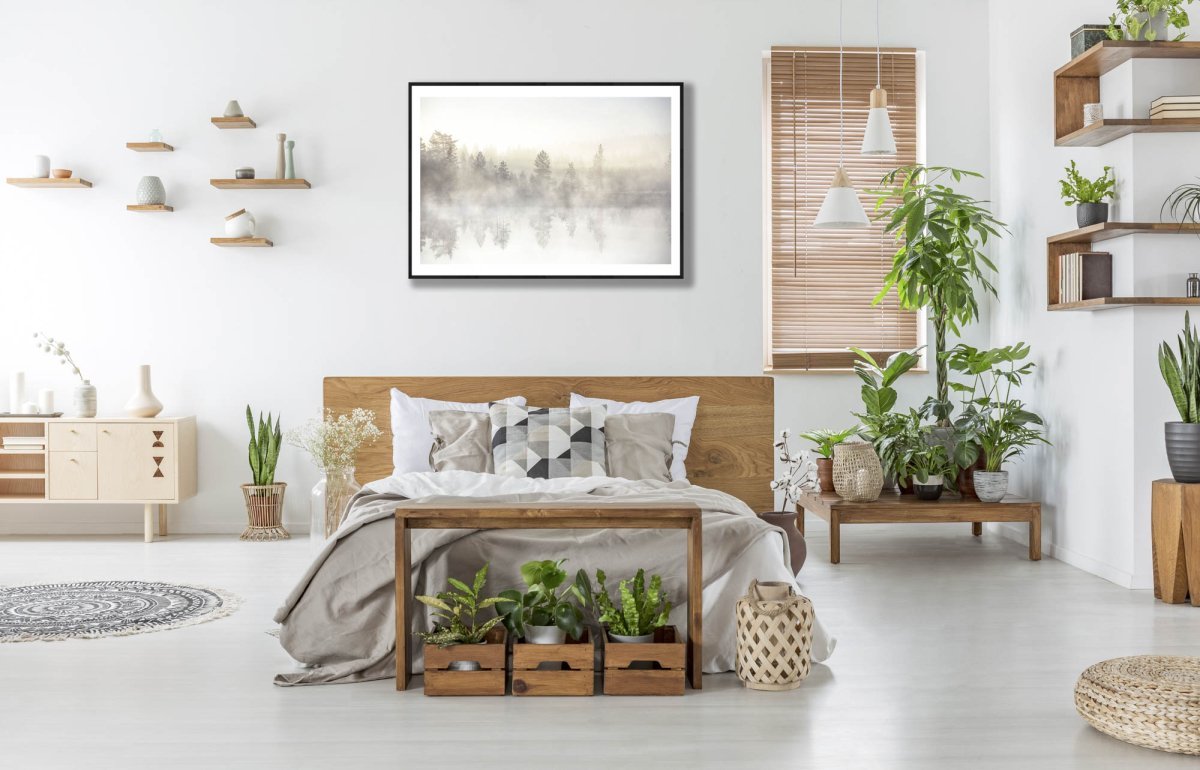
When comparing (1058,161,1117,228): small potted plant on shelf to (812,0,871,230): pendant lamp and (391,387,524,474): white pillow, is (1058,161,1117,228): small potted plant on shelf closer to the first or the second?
(812,0,871,230): pendant lamp

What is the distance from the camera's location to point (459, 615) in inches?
128

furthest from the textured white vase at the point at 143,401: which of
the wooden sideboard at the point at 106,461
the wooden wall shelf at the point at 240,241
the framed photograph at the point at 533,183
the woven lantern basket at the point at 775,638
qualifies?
the woven lantern basket at the point at 775,638

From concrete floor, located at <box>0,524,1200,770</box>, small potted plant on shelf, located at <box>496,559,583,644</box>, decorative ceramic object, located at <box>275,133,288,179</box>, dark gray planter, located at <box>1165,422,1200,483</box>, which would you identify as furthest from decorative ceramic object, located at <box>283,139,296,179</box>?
dark gray planter, located at <box>1165,422,1200,483</box>

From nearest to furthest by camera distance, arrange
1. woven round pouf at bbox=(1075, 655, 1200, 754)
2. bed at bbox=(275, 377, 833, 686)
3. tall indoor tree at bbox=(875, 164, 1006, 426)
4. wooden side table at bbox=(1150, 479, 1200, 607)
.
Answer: woven round pouf at bbox=(1075, 655, 1200, 754), bed at bbox=(275, 377, 833, 686), wooden side table at bbox=(1150, 479, 1200, 607), tall indoor tree at bbox=(875, 164, 1006, 426)

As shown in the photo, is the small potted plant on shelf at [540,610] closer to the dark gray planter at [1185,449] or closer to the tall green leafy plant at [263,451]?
the dark gray planter at [1185,449]

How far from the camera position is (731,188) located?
6.12m

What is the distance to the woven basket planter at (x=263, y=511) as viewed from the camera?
590 centimetres

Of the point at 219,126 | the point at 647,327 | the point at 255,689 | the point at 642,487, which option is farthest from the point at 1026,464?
the point at 219,126

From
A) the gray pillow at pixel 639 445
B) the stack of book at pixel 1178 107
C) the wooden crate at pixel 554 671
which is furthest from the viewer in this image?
the gray pillow at pixel 639 445

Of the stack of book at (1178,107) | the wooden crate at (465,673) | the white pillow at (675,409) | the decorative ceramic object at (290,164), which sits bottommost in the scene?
the wooden crate at (465,673)

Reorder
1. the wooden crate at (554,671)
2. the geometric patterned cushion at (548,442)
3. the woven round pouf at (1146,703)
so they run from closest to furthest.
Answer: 1. the woven round pouf at (1146,703)
2. the wooden crate at (554,671)
3. the geometric patterned cushion at (548,442)

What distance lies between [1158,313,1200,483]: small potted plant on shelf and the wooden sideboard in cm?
481

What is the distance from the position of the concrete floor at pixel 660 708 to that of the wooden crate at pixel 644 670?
1.8 inches

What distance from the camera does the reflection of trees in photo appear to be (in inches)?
239
